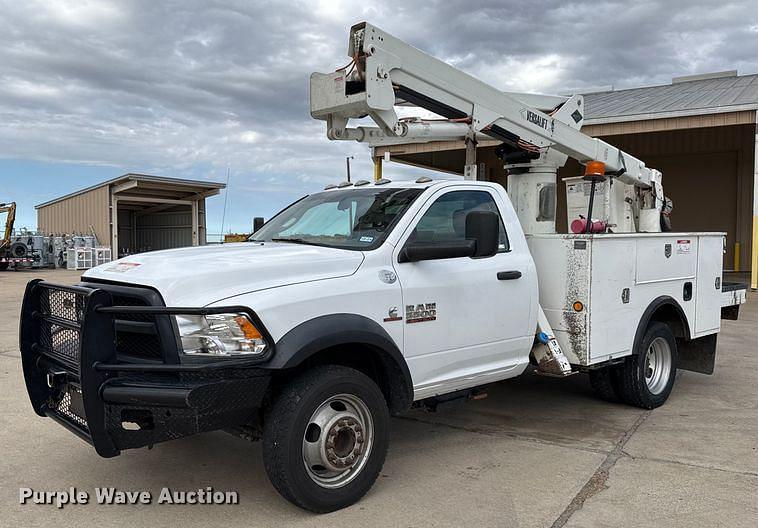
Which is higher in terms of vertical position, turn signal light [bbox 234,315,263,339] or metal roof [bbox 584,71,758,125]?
metal roof [bbox 584,71,758,125]

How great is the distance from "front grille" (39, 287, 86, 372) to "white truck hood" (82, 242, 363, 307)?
0.21 m

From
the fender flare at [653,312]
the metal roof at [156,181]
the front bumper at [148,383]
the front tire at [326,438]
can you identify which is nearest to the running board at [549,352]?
the fender flare at [653,312]

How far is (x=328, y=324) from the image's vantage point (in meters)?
3.74

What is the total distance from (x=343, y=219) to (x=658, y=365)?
365 cm

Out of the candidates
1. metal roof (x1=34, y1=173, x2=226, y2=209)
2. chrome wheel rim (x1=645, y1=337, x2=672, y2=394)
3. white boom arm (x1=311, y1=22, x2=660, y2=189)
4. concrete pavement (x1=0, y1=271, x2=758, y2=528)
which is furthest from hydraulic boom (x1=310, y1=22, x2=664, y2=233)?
metal roof (x1=34, y1=173, x2=226, y2=209)

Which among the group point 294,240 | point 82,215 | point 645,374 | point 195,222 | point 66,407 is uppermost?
point 82,215

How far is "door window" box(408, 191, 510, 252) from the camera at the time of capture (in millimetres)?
4612

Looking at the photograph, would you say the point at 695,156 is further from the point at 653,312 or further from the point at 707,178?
the point at 653,312

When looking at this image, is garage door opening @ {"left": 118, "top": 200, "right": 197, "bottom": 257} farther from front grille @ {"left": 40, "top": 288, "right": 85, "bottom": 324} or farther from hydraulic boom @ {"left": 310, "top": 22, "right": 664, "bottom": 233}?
front grille @ {"left": 40, "top": 288, "right": 85, "bottom": 324}

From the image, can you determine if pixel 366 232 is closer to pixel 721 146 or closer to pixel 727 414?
pixel 727 414

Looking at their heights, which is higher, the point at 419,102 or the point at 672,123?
the point at 672,123

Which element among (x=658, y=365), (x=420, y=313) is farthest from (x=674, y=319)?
(x=420, y=313)

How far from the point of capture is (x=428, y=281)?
14.4 ft

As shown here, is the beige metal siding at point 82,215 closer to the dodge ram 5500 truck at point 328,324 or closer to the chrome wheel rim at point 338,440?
the dodge ram 5500 truck at point 328,324
